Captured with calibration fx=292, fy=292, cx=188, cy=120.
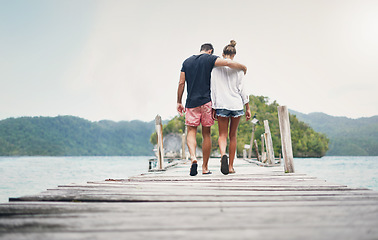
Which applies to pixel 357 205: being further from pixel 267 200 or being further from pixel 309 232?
pixel 309 232

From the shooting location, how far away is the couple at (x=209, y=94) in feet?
15.5

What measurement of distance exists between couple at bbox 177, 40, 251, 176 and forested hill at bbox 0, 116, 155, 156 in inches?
5153

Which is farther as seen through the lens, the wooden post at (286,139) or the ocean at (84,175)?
the ocean at (84,175)

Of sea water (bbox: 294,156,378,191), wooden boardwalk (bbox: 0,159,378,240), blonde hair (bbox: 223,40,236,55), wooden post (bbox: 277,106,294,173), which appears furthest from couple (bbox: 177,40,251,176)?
sea water (bbox: 294,156,378,191)

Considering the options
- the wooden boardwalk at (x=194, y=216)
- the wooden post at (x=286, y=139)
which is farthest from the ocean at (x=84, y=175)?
the wooden boardwalk at (x=194, y=216)

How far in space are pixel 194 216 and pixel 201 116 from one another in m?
3.06

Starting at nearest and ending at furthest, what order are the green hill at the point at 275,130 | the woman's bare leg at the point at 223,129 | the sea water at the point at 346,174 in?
1. the woman's bare leg at the point at 223,129
2. the sea water at the point at 346,174
3. the green hill at the point at 275,130

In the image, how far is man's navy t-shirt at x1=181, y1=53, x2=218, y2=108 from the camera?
4742mm

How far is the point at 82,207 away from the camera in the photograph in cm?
202

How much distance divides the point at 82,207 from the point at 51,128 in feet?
459

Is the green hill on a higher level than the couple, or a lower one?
higher

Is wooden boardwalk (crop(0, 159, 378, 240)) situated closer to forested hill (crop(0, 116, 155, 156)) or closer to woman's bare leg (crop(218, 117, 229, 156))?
woman's bare leg (crop(218, 117, 229, 156))

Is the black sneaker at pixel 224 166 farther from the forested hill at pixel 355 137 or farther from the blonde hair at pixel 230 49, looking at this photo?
the forested hill at pixel 355 137

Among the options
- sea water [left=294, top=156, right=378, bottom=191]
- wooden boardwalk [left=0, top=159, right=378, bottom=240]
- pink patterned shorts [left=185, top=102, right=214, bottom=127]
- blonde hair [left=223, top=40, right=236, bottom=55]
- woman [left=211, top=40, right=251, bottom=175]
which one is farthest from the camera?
sea water [left=294, top=156, right=378, bottom=191]
